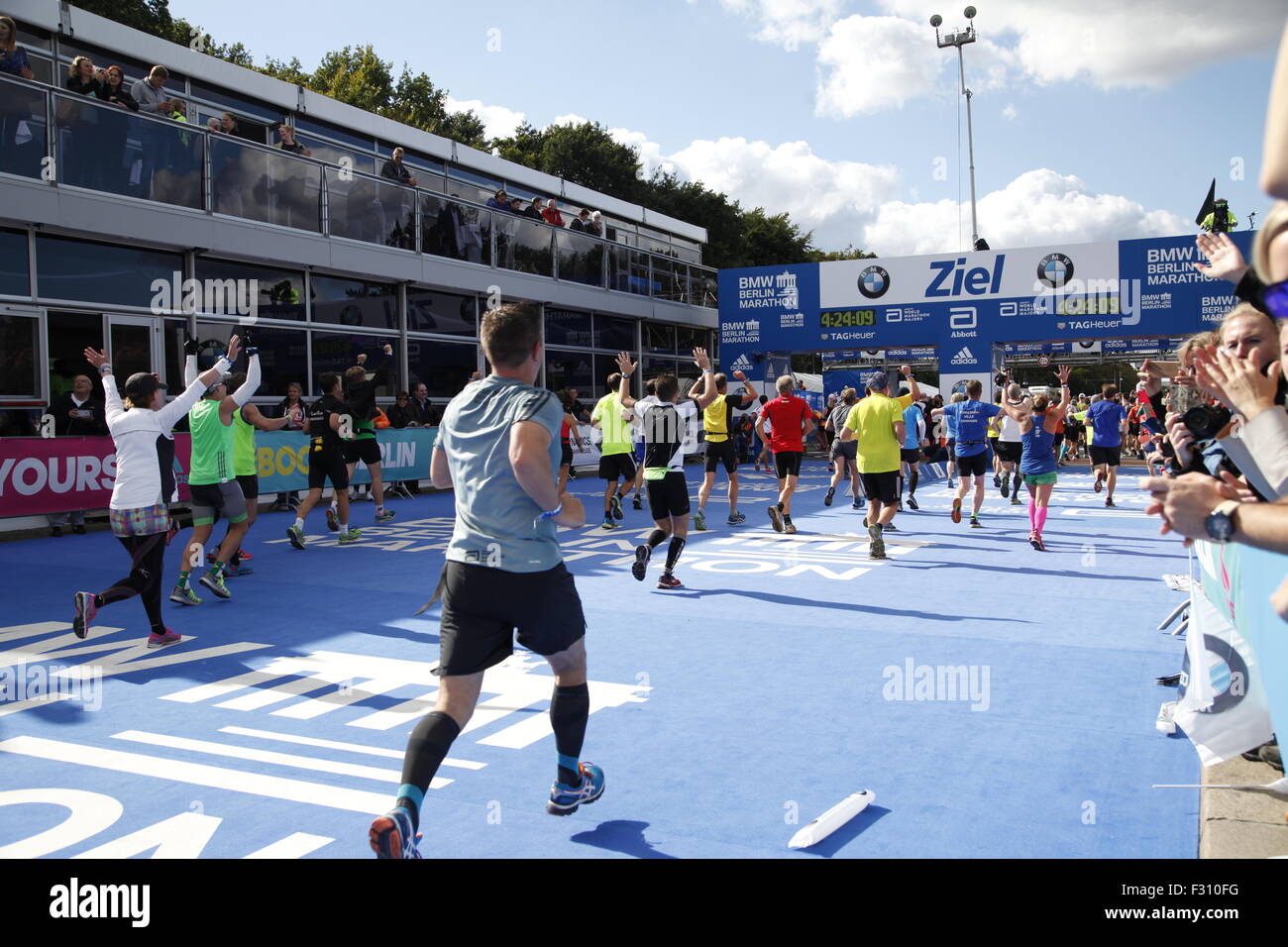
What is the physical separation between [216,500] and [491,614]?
6.04 metres

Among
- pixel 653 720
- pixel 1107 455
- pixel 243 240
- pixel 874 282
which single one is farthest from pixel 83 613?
pixel 874 282

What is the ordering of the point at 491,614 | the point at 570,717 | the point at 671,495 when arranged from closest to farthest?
the point at 491,614 < the point at 570,717 < the point at 671,495

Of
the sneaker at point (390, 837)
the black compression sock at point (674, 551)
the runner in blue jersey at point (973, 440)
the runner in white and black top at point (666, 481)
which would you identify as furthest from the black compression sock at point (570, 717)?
the runner in blue jersey at point (973, 440)

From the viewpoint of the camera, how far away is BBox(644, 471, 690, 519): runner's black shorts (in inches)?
348

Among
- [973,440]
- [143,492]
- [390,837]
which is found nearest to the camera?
[390,837]

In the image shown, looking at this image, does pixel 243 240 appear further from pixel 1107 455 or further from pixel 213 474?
pixel 1107 455

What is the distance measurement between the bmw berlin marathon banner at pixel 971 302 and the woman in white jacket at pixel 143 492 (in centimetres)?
2210

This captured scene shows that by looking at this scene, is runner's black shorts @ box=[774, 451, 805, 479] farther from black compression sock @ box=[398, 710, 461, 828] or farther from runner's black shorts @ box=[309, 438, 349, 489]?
black compression sock @ box=[398, 710, 461, 828]

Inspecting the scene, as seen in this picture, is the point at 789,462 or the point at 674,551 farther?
the point at 789,462

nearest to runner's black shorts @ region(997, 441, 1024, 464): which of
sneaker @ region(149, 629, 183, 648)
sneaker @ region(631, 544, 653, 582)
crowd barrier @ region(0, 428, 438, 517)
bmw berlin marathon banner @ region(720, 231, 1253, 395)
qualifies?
sneaker @ region(631, 544, 653, 582)

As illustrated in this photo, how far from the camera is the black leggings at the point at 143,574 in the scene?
258 inches

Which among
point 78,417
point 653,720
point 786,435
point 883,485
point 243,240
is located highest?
point 243,240

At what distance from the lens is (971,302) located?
2666 centimetres

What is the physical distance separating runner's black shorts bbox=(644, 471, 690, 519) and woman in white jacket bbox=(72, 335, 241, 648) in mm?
3855
